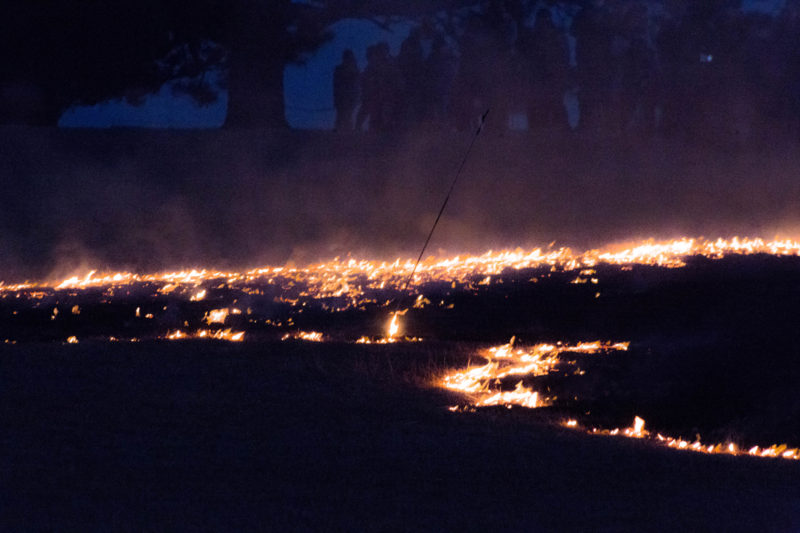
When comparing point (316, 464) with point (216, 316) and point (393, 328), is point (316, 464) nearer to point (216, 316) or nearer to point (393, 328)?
point (393, 328)

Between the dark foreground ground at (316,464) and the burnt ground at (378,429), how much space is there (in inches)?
0.7

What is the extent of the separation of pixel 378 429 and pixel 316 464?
0.86 m

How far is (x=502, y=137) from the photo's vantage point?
25438 mm

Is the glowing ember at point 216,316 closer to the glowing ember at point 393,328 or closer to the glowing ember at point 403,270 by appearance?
the glowing ember at point 403,270

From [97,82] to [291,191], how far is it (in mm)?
4126

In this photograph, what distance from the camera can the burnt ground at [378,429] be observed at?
16.3ft

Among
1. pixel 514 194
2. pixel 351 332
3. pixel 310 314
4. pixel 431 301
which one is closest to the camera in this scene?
pixel 351 332

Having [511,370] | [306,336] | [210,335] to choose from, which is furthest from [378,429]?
[210,335]

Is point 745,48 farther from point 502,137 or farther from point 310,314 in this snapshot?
point 310,314

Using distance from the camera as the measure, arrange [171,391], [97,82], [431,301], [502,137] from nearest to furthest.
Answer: [171,391] < [431,301] < [97,82] < [502,137]

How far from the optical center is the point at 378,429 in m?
6.61

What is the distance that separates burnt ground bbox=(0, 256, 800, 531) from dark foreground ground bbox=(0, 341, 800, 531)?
17 millimetres

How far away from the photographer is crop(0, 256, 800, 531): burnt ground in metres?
4.96

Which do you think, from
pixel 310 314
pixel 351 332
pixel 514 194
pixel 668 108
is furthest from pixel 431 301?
pixel 668 108
